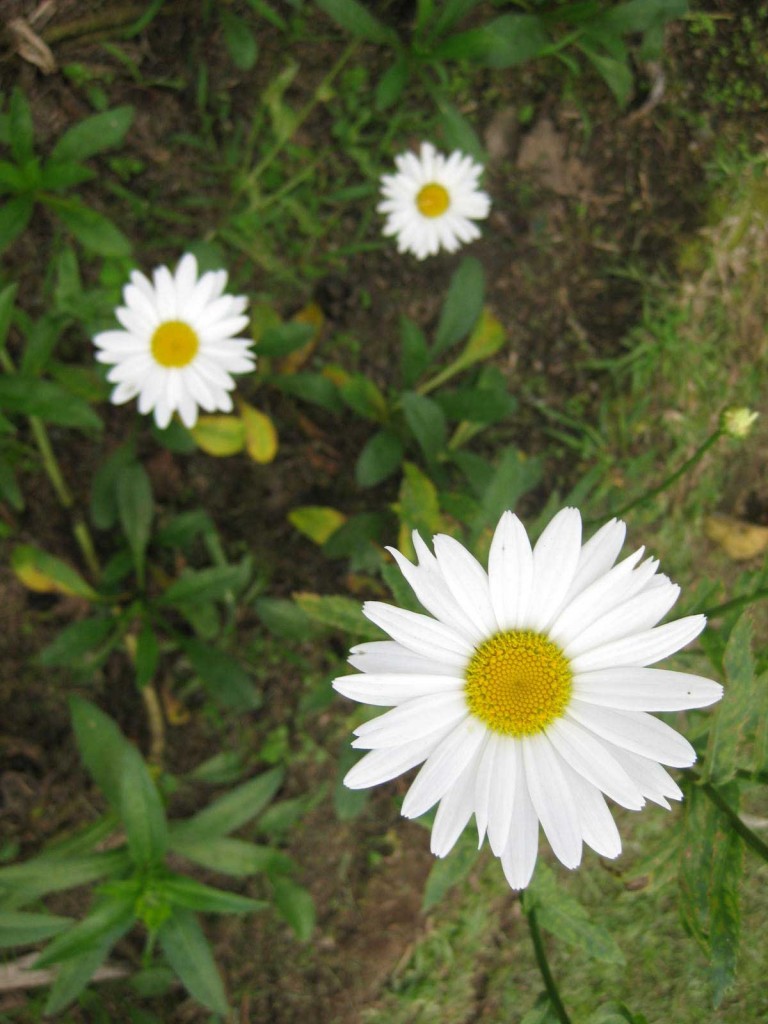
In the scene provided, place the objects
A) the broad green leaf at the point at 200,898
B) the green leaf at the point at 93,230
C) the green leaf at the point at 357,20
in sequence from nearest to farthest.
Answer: the broad green leaf at the point at 200,898
the green leaf at the point at 93,230
the green leaf at the point at 357,20

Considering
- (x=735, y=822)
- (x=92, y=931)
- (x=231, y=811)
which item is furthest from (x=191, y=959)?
(x=735, y=822)

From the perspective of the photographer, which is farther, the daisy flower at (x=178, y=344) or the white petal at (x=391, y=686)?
the daisy flower at (x=178, y=344)

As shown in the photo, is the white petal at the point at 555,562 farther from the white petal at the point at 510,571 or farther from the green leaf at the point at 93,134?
the green leaf at the point at 93,134

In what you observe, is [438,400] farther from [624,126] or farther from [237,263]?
[624,126]

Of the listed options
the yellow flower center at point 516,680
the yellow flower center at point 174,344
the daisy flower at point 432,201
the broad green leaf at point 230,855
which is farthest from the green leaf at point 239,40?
the broad green leaf at point 230,855

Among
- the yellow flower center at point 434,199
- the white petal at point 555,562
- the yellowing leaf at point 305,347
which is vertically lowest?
the white petal at point 555,562

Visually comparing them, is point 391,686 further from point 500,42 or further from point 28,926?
point 500,42
